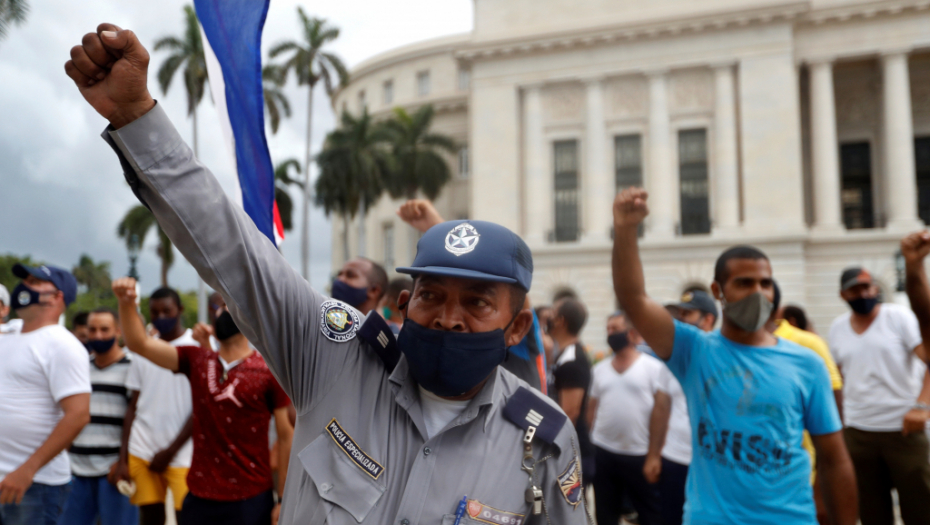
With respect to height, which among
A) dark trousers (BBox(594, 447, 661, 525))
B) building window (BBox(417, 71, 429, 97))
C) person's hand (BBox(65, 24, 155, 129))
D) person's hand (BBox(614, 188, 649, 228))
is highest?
building window (BBox(417, 71, 429, 97))

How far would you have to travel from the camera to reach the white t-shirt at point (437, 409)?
1.78 m

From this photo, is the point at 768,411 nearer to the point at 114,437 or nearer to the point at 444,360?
the point at 444,360

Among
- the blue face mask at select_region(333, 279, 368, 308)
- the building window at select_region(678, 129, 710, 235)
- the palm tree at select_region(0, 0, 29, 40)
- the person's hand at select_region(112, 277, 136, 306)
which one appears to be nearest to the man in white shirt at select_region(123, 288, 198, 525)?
the person's hand at select_region(112, 277, 136, 306)

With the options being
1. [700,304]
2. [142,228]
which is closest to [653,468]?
[700,304]

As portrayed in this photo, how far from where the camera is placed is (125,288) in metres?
3.45

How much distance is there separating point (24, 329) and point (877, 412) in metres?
5.65

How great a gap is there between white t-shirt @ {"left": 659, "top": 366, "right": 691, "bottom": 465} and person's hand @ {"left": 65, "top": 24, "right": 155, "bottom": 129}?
4.65m

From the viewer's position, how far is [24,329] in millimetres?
3840

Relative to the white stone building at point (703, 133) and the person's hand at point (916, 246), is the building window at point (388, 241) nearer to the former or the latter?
the white stone building at point (703, 133)

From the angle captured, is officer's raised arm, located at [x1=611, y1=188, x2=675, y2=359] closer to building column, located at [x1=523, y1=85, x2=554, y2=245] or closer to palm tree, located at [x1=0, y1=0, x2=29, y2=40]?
palm tree, located at [x1=0, y1=0, x2=29, y2=40]

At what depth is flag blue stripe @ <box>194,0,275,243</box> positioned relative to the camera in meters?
2.69

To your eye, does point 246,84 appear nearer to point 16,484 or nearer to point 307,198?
point 16,484

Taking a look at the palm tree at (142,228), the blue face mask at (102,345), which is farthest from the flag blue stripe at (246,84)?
the palm tree at (142,228)

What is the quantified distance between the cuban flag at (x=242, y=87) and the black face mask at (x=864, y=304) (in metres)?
4.25
